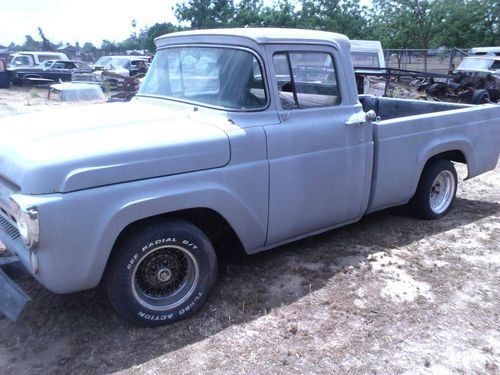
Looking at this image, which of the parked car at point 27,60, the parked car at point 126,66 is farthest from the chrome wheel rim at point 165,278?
the parked car at point 27,60

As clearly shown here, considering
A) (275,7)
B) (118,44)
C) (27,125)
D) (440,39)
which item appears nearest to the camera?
(27,125)

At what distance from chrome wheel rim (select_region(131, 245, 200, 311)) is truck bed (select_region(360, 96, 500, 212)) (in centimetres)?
191

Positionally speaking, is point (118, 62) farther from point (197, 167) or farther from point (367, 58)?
point (197, 167)

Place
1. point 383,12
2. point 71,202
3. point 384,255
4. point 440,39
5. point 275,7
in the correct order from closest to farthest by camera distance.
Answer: point 71,202, point 384,255, point 440,39, point 383,12, point 275,7

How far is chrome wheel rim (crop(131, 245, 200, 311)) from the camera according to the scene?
318 centimetres

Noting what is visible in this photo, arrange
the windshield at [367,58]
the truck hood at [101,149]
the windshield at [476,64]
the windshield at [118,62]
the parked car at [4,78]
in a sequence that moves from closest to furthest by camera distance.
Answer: the truck hood at [101,149] → the windshield at [367,58] → the windshield at [476,64] → the parked car at [4,78] → the windshield at [118,62]

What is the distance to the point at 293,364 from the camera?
2916 millimetres

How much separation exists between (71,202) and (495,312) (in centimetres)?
298

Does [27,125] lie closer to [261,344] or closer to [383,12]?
[261,344]

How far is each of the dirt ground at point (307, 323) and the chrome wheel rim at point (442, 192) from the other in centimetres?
88

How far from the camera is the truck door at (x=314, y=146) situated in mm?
3627

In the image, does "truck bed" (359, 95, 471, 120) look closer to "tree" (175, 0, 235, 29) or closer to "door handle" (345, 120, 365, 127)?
"door handle" (345, 120, 365, 127)

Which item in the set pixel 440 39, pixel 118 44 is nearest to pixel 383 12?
pixel 440 39

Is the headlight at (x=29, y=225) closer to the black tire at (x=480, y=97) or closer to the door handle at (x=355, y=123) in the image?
the door handle at (x=355, y=123)
